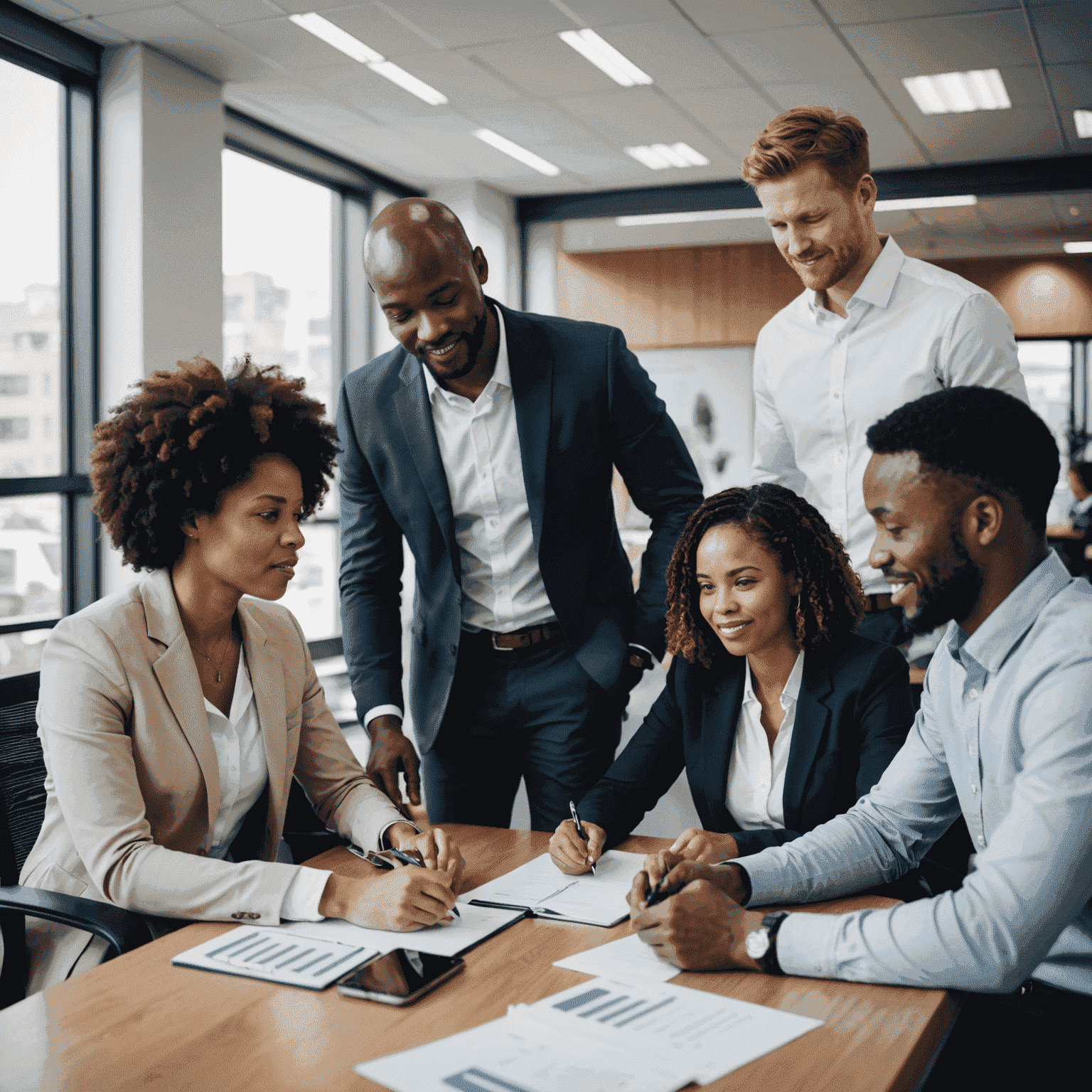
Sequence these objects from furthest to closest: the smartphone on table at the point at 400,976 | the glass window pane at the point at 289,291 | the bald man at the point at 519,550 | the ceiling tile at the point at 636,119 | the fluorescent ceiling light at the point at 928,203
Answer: the fluorescent ceiling light at the point at 928,203
the glass window pane at the point at 289,291
the ceiling tile at the point at 636,119
the bald man at the point at 519,550
the smartphone on table at the point at 400,976

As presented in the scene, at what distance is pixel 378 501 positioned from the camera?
232 centimetres

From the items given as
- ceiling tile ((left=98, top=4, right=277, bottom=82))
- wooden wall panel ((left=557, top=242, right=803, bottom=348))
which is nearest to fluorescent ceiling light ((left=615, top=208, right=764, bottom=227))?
wooden wall panel ((left=557, top=242, right=803, bottom=348))

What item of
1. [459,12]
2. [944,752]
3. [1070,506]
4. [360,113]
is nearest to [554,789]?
[944,752]

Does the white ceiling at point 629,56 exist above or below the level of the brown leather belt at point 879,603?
above

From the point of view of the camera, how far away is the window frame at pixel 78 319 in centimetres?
473

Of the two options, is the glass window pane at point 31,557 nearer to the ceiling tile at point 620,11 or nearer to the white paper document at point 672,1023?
the ceiling tile at point 620,11

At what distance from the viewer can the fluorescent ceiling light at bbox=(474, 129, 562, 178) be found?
6.14 meters

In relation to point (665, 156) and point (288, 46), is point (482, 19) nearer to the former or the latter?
point (288, 46)

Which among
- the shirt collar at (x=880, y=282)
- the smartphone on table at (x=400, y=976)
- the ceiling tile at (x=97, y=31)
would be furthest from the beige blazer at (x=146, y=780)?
the ceiling tile at (x=97, y=31)

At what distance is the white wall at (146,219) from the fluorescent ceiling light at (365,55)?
2.25ft

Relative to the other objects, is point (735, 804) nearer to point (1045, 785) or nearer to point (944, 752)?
point (944, 752)

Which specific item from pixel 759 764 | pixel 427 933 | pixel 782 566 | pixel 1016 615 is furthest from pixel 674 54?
pixel 427 933

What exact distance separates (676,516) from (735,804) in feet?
1.90

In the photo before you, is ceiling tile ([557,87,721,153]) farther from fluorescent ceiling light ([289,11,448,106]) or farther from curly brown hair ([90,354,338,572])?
curly brown hair ([90,354,338,572])
